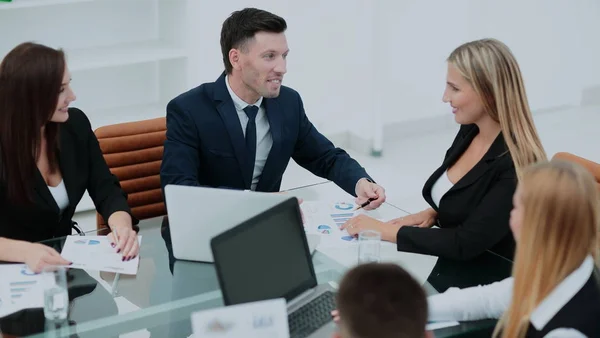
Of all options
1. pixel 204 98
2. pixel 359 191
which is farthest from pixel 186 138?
pixel 359 191

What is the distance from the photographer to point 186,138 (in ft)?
11.4

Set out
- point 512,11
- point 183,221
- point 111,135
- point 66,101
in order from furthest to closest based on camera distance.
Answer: point 512,11
point 111,135
point 66,101
point 183,221

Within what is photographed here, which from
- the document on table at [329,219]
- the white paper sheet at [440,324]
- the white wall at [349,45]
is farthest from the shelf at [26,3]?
the white paper sheet at [440,324]

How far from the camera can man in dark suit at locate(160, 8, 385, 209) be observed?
3.46 meters

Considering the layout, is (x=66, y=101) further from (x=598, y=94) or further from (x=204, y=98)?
(x=598, y=94)

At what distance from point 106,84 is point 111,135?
165cm

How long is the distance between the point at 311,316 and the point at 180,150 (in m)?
1.07

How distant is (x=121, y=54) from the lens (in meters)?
5.03

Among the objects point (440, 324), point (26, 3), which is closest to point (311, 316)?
point (440, 324)

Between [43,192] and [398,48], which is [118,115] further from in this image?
[43,192]

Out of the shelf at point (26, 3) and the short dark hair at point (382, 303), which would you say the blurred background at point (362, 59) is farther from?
the short dark hair at point (382, 303)

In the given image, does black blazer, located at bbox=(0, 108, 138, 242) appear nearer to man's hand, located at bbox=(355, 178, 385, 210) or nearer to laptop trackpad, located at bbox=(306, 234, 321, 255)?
laptop trackpad, located at bbox=(306, 234, 321, 255)

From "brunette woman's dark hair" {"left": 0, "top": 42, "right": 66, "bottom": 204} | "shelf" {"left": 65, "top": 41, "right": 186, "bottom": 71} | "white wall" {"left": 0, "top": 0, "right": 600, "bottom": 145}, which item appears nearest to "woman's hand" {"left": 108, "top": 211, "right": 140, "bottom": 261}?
"brunette woman's dark hair" {"left": 0, "top": 42, "right": 66, "bottom": 204}

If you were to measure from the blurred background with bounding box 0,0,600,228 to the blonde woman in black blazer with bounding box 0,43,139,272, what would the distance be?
5.63 ft
